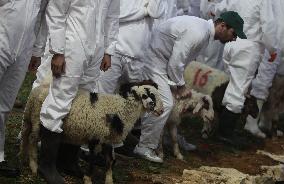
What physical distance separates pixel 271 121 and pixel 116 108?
17.9 feet

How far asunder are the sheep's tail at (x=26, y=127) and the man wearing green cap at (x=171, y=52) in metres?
1.86

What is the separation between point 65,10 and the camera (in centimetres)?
548

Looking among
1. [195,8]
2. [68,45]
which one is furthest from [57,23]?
[195,8]

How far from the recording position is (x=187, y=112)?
8.87 meters

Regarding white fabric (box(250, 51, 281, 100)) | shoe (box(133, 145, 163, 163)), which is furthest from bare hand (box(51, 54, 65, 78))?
white fabric (box(250, 51, 281, 100))

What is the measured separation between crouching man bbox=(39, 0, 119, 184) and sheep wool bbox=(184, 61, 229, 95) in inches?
182

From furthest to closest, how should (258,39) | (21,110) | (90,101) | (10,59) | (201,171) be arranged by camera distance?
(258,39) < (21,110) < (201,171) < (90,101) < (10,59)

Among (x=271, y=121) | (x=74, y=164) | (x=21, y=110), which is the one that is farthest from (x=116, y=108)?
(x=271, y=121)

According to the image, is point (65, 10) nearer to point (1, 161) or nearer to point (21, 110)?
point (1, 161)

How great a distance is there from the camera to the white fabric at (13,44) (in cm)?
527

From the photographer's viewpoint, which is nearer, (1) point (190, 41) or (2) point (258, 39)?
(1) point (190, 41)

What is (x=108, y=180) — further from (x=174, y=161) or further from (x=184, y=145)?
(x=184, y=145)

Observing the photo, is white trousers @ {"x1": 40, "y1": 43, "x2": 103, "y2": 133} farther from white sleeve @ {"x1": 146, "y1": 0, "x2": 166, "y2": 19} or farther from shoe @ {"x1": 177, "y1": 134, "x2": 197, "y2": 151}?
shoe @ {"x1": 177, "y1": 134, "x2": 197, "y2": 151}

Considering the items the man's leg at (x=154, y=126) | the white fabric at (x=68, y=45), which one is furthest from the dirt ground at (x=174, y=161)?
the white fabric at (x=68, y=45)
